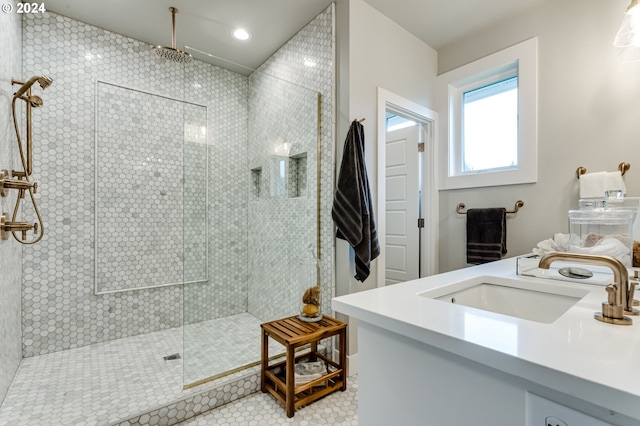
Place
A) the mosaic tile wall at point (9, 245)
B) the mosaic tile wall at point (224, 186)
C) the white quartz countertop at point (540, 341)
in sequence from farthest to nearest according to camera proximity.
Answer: the mosaic tile wall at point (224, 186)
the mosaic tile wall at point (9, 245)
the white quartz countertop at point (540, 341)

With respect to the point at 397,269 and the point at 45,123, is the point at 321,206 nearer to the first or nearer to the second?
the point at 397,269

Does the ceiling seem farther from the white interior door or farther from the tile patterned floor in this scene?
the tile patterned floor

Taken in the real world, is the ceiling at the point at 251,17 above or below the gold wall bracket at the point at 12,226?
above

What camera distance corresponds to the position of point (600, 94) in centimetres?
193

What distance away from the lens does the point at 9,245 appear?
178cm

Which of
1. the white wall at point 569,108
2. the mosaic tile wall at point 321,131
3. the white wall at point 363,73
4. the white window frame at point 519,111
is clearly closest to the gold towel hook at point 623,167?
the white wall at point 569,108

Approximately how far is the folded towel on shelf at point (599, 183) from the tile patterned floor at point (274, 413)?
2.00 m

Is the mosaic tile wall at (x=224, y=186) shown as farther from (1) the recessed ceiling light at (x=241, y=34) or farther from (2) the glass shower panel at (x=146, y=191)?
(1) the recessed ceiling light at (x=241, y=34)

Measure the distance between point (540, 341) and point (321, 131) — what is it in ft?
6.37

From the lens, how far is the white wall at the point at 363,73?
209 cm

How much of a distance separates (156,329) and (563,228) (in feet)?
11.3

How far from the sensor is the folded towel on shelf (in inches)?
70.7

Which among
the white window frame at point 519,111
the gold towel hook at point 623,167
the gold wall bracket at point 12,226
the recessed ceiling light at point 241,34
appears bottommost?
the gold wall bracket at point 12,226

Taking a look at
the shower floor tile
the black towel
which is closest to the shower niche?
the shower floor tile
